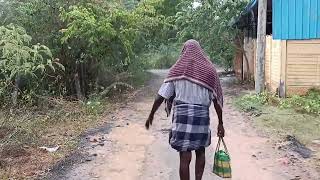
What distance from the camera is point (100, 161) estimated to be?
698cm

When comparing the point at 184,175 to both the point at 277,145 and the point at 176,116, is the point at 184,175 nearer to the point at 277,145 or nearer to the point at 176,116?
the point at 176,116

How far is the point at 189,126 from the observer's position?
16.0 ft

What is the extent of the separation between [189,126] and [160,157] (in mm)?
2398

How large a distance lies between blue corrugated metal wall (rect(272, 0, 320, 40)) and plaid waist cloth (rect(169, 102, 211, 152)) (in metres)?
8.32

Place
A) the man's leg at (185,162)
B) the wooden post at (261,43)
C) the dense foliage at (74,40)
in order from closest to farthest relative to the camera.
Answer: the man's leg at (185,162), the dense foliage at (74,40), the wooden post at (261,43)

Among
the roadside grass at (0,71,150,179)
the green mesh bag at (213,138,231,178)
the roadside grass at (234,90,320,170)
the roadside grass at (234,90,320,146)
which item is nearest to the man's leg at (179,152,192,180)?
the green mesh bag at (213,138,231,178)

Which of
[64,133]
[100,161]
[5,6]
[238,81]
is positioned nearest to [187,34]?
[238,81]

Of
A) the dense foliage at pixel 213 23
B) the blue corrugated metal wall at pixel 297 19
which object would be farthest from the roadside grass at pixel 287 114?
the dense foliage at pixel 213 23

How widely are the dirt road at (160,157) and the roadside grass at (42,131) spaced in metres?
Result: 0.48

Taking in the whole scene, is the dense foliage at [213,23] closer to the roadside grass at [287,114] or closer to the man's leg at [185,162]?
the roadside grass at [287,114]

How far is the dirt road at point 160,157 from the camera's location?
6191 millimetres

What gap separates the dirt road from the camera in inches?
244

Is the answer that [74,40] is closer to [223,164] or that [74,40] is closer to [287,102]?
[287,102]

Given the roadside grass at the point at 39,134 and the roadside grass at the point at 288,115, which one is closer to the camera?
the roadside grass at the point at 39,134
